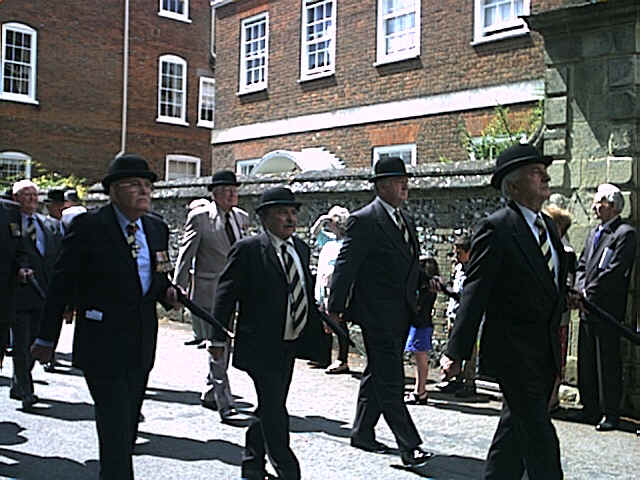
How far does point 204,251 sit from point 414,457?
3.20 m

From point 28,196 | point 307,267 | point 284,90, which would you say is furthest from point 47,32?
point 307,267

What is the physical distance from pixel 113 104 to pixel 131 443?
84.7ft

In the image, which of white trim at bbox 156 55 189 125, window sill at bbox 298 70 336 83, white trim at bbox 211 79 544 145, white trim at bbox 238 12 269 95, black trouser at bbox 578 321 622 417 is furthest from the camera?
white trim at bbox 156 55 189 125

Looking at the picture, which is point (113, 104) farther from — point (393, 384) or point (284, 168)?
point (393, 384)

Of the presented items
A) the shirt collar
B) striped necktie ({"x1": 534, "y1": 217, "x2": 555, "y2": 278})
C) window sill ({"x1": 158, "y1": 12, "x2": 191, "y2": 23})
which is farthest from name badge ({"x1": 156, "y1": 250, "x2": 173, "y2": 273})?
window sill ({"x1": 158, "y1": 12, "x2": 191, "y2": 23})

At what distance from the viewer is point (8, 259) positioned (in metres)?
7.12

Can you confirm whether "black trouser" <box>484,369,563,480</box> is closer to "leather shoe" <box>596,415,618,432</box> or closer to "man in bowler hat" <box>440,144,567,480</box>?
"man in bowler hat" <box>440,144,567,480</box>

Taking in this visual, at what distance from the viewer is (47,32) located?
27656 millimetres

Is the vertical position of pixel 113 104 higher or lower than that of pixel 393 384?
higher

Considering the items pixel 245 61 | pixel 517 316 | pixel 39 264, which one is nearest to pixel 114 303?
pixel 517 316

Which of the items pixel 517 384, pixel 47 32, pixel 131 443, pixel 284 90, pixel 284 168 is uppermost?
pixel 47 32

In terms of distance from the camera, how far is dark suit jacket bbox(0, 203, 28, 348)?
7.02m

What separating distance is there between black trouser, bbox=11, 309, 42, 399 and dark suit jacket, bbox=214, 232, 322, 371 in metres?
3.34

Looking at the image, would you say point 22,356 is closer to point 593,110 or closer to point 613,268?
point 613,268
